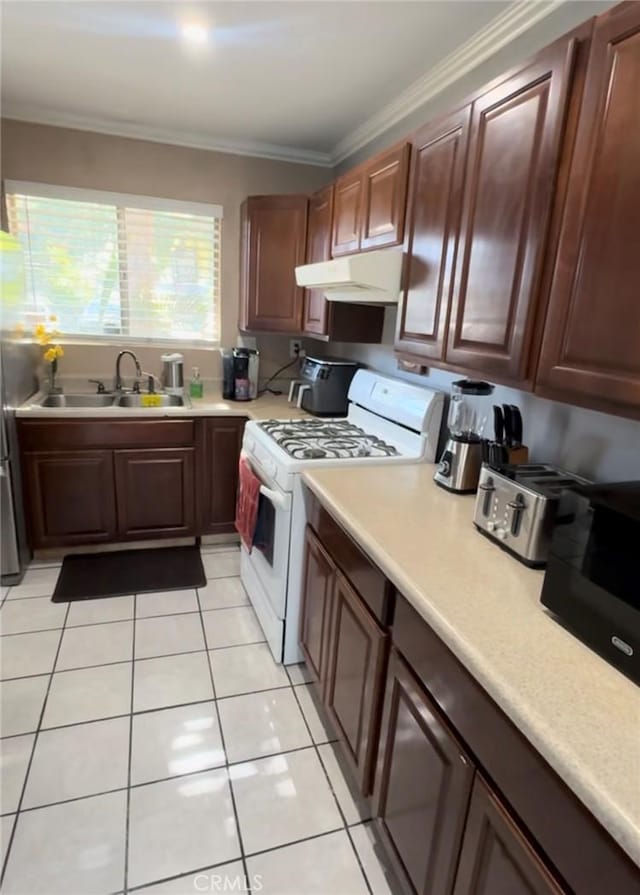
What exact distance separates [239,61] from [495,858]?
A: 2.74 metres

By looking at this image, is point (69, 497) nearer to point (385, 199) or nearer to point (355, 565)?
point (355, 565)

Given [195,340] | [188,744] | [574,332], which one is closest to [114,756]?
[188,744]

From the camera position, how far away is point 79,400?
3.03 m

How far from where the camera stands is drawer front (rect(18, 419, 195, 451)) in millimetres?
2598

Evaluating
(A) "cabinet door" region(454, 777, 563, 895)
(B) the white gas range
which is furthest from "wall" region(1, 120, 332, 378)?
(A) "cabinet door" region(454, 777, 563, 895)

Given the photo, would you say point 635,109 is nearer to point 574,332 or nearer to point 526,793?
point 574,332

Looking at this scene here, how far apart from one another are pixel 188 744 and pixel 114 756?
24 cm

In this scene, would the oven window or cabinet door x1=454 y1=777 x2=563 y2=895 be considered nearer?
cabinet door x1=454 y1=777 x2=563 y2=895

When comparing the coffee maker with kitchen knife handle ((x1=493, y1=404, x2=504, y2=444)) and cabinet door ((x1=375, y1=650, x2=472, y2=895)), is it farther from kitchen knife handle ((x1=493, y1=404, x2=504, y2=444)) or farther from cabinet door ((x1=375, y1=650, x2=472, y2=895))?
cabinet door ((x1=375, y1=650, x2=472, y2=895))

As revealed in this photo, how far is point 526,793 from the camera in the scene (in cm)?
78

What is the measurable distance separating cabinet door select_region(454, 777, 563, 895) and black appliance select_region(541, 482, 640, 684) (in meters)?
0.32

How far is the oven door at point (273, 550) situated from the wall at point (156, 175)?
138 centimetres
